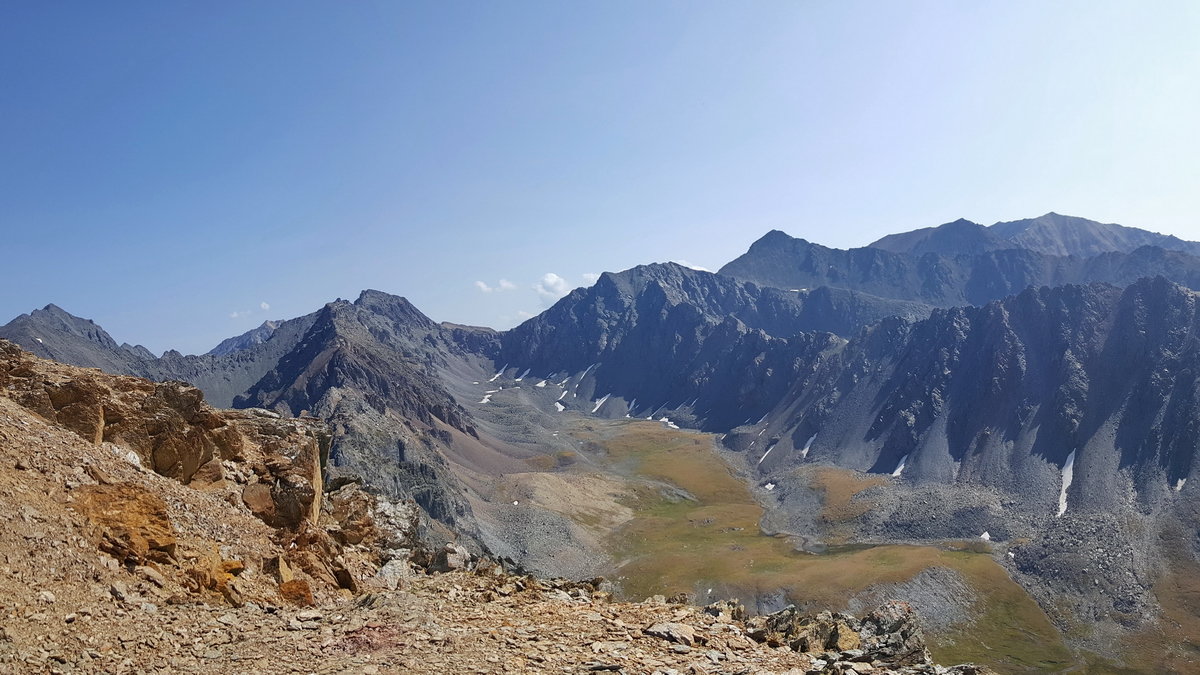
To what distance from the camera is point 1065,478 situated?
128 m

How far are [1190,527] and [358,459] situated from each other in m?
144

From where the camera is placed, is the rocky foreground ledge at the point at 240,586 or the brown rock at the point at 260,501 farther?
the brown rock at the point at 260,501

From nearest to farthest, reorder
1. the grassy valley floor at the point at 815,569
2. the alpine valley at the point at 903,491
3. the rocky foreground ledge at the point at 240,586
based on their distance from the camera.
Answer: the rocky foreground ledge at the point at 240,586 < the alpine valley at the point at 903,491 < the grassy valley floor at the point at 815,569

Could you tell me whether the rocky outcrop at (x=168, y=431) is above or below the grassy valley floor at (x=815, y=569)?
above

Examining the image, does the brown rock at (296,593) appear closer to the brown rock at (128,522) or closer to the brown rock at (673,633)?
the brown rock at (128,522)

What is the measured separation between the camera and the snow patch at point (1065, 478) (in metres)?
119

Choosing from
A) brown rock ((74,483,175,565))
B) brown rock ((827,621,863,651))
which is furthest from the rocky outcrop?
brown rock ((827,621,863,651))

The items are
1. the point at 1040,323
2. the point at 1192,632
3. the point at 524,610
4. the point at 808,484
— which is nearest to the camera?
the point at 524,610

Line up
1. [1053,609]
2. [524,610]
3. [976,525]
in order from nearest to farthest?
[524,610]
[1053,609]
[976,525]

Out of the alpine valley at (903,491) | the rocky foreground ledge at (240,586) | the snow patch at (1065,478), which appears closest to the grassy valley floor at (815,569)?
the alpine valley at (903,491)

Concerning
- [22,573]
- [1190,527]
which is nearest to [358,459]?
[22,573]

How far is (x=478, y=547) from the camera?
9262 centimetres

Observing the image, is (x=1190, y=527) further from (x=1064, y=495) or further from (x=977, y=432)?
(x=977, y=432)

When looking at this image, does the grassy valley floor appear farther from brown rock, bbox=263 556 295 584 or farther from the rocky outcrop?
brown rock, bbox=263 556 295 584
